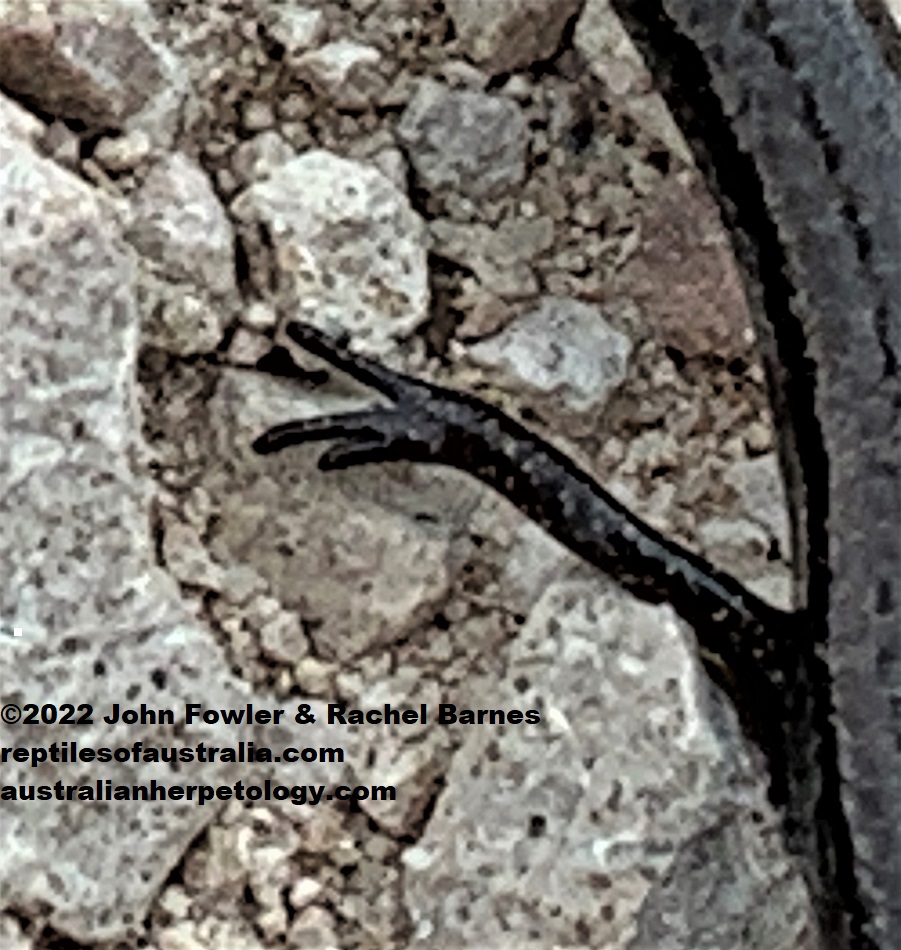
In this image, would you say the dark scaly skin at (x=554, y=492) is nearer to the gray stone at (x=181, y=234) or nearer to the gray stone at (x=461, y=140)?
the gray stone at (x=181, y=234)

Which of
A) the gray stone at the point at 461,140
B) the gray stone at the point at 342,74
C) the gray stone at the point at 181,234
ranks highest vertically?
the gray stone at the point at 342,74

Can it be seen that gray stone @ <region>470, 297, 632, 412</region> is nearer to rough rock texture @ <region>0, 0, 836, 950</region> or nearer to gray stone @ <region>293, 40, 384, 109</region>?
rough rock texture @ <region>0, 0, 836, 950</region>

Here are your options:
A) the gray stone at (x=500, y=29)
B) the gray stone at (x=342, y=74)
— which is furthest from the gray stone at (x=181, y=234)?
the gray stone at (x=500, y=29)

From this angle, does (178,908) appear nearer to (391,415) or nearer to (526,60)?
(391,415)

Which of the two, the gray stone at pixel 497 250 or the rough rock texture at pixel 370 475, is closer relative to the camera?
the rough rock texture at pixel 370 475

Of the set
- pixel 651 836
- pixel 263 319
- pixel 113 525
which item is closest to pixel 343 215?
pixel 263 319

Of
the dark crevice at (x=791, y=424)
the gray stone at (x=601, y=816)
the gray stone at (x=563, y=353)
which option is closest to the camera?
the dark crevice at (x=791, y=424)

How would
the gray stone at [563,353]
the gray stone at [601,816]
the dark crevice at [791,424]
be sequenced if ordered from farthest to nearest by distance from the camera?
1. the gray stone at [563,353]
2. the gray stone at [601,816]
3. the dark crevice at [791,424]
